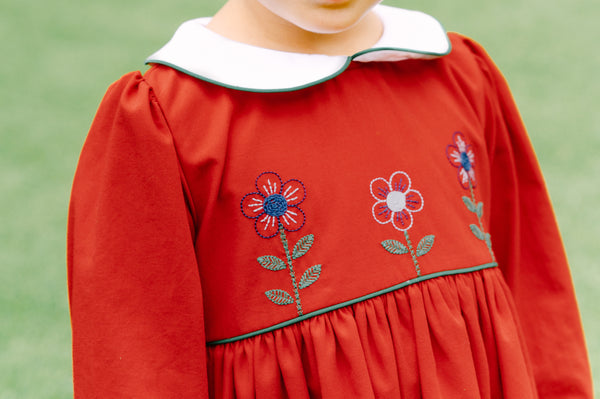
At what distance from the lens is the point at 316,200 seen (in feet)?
2.47

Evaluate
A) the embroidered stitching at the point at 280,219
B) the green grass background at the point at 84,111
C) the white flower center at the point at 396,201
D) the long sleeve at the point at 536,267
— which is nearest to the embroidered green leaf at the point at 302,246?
the embroidered stitching at the point at 280,219

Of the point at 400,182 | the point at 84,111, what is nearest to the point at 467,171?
the point at 400,182

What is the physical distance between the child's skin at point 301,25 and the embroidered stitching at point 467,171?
17 centimetres

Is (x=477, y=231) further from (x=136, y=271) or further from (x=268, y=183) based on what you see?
(x=136, y=271)

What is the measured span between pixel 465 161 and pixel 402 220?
14cm

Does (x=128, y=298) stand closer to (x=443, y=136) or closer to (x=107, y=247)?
(x=107, y=247)

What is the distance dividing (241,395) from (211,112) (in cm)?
32

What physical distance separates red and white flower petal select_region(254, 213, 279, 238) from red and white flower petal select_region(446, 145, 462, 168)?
9.9 inches

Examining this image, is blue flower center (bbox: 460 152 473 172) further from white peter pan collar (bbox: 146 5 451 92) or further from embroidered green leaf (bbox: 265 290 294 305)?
embroidered green leaf (bbox: 265 290 294 305)

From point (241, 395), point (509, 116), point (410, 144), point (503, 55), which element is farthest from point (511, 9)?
point (241, 395)

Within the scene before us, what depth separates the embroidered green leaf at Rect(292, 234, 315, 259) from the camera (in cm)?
75

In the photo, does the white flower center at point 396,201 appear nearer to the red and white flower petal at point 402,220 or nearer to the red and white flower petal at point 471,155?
the red and white flower petal at point 402,220

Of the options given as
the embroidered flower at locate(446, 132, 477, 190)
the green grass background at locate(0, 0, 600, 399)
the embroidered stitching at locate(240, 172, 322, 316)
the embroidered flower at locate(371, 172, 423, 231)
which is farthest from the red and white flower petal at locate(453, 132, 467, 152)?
the green grass background at locate(0, 0, 600, 399)

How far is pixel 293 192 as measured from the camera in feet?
2.45
